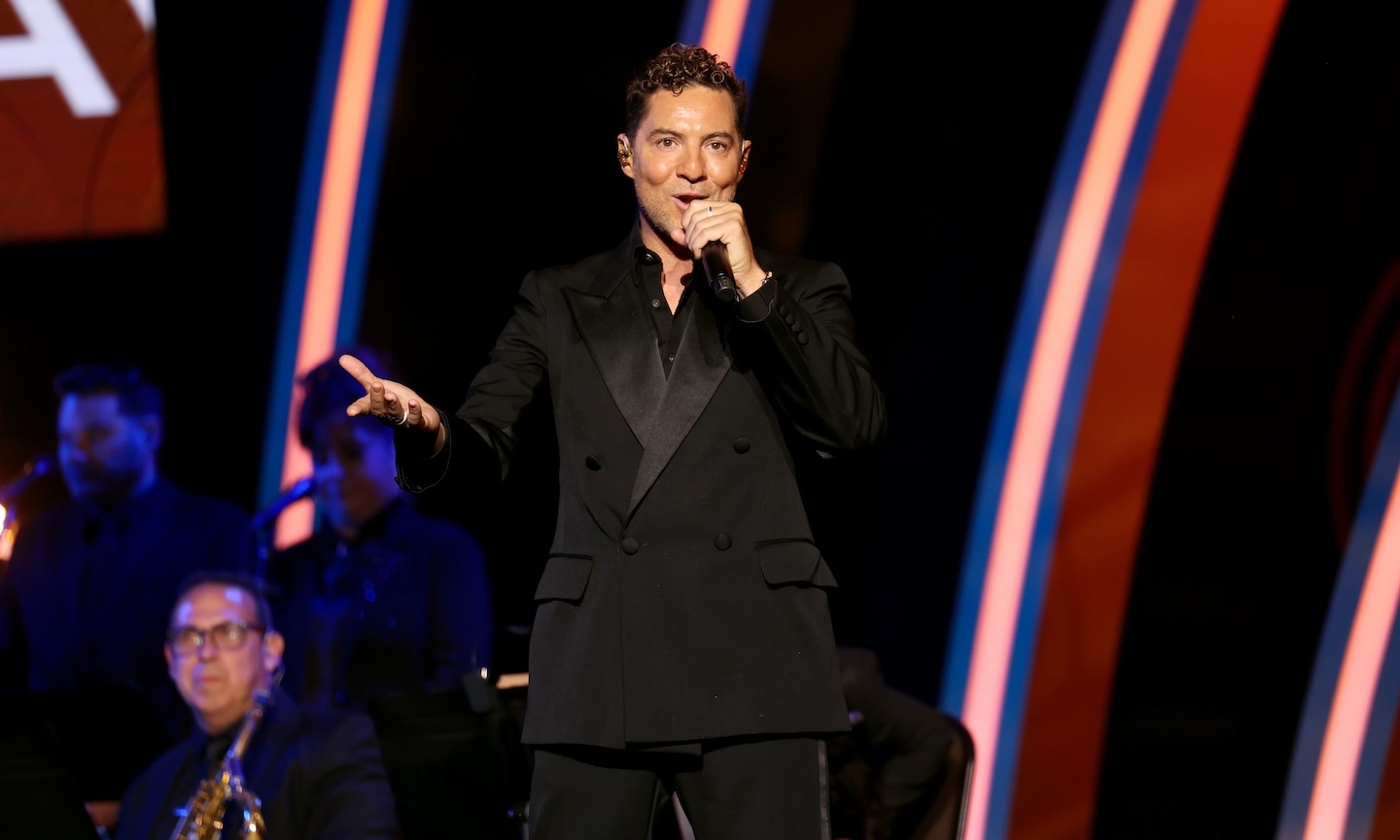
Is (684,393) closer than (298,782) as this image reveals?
Yes

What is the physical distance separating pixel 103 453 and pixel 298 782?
1.35m

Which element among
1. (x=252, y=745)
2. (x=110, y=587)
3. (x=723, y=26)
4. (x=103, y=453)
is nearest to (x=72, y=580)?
(x=110, y=587)

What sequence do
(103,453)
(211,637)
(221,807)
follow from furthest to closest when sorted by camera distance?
(103,453) < (211,637) < (221,807)

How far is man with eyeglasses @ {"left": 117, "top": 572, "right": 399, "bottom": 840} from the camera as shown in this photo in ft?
11.7

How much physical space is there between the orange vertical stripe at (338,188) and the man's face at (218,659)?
945 millimetres

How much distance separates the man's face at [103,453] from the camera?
171 inches

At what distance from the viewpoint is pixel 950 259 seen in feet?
14.8

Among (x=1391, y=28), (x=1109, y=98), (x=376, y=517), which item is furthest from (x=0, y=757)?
(x=1391, y=28)

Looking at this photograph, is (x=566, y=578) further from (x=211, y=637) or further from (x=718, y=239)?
(x=211, y=637)

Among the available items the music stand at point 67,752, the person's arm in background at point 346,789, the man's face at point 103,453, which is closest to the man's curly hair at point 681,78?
the music stand at point 67,752

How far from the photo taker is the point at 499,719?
3064 mm

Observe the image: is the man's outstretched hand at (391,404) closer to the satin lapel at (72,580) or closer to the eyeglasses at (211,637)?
the eyeglasses at (211,637)

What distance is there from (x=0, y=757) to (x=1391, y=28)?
13.5 ft

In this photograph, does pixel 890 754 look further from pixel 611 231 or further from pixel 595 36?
pixel 595 36
